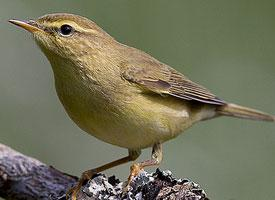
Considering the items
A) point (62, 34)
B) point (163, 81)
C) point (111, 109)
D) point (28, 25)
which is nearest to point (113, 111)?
point (111, 109)

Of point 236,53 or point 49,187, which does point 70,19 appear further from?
point 236,53

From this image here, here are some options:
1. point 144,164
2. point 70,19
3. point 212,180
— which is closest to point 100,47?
point 70,19

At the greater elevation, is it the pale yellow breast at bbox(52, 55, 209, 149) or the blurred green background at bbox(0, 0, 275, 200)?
the blurred green background at bbox(0, 0, 275, 200)

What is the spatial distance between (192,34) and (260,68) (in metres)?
1.05

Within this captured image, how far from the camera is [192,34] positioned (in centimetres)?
983

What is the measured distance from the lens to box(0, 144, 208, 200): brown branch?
5.54 meters

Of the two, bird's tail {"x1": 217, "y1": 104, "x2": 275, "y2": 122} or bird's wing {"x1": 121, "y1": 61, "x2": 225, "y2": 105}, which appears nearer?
bird's wing {"x1": 121, "y1": 61, "x2": 225, "y2": 105}

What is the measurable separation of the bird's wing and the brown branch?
3.33 ft

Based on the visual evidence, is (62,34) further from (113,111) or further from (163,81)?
(163,81)

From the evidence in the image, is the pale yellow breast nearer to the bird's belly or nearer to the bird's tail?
the bird's belly

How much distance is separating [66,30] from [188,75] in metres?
3.44

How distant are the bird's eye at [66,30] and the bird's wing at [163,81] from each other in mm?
557

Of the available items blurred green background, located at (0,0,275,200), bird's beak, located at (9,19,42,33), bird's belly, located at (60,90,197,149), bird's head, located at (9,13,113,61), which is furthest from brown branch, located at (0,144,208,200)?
blurred green background, located at (0,0,275,200)

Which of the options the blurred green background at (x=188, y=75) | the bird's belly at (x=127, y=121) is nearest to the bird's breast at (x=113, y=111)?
the bird's belly at (x=127, y=121)
